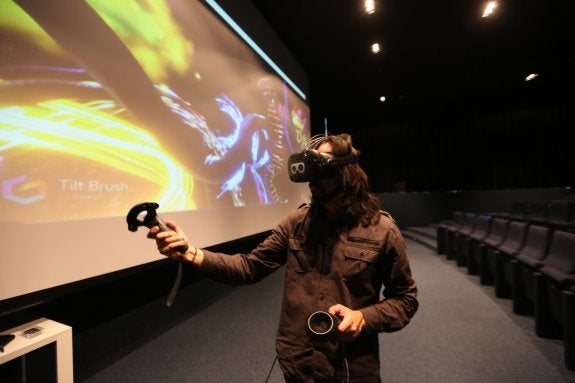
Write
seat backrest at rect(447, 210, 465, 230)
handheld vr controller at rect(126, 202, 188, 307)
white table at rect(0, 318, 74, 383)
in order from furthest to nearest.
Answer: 1. seat backrest at rect(447, 210, 465, 230)
2. white table at rect(0, 318, 74, 383)
3. handheld vr controller at rect(126, 202, 188, 307)

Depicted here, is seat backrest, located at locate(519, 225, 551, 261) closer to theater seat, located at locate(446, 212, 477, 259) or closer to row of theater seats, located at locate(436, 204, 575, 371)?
row of theater seats, located at locate(436, 204, 575, 371)

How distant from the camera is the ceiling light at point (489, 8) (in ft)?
14.3

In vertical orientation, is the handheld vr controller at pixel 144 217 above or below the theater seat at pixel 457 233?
above

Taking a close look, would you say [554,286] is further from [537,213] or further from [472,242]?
[537,213]

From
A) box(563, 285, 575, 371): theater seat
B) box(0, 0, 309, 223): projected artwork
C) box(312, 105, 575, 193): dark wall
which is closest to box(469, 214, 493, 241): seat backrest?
box(563, 285, 575, 371): theater seat

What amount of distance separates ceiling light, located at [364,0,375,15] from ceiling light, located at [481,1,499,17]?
5.21 ft

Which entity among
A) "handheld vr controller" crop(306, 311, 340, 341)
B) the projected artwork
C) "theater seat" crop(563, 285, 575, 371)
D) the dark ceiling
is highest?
the dark ceiling

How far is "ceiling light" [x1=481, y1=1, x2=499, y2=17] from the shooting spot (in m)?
4.35

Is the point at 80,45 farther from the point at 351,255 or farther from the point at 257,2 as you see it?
the point at 257,2

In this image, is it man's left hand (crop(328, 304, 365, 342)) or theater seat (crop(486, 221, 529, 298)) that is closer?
man's left hand (crop(328, 304, 365, 342))

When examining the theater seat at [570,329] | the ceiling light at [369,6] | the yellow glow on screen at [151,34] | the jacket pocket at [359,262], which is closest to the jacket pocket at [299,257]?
the jacket pocket at [359,262]

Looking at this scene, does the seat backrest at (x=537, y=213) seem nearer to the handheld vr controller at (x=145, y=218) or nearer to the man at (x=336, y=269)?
the man at (x=336, y=269)

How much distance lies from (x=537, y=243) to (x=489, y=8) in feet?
11.0

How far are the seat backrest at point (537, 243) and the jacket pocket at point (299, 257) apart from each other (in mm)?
3088
